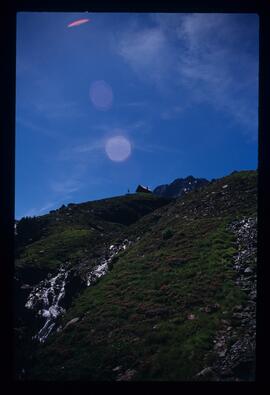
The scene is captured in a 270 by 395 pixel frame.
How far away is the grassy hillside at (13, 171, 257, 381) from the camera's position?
1089cm

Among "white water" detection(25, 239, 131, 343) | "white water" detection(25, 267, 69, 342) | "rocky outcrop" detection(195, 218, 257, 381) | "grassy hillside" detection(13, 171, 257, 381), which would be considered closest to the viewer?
"rocky outcrop" detection(195, 218, 257, 381)

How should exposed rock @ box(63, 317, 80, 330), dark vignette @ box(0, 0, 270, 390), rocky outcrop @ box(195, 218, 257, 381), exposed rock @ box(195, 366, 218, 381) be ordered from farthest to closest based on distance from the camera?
exposed rock @ box(63, 317, 80, 330)
exposed rock @ box(195, 366, 218, 381)
rocky outcrop @ box(195, 218, 257, 381)
dark vignette @ box(0, 0, 270, 390)

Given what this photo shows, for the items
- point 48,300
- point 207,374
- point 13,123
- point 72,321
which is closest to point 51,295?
point 48,300

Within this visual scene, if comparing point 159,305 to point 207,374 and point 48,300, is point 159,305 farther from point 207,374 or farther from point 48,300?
point 48,300

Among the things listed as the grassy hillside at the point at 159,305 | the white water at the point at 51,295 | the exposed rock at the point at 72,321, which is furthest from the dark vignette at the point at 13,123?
the white water at the point at 51,295

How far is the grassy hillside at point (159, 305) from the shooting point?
1089 centimetres

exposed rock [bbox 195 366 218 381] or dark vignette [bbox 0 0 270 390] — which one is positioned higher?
dark vignette [bbox 0 0 270 390]

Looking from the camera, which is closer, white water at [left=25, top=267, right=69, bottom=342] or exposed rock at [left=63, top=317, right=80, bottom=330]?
exposed rock at [left=63, top=317, right=80, bottom=330]

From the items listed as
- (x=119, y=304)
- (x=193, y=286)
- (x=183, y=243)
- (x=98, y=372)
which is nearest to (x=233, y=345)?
(x=98, y=372)

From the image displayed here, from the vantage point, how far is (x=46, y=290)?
22031 millimetres

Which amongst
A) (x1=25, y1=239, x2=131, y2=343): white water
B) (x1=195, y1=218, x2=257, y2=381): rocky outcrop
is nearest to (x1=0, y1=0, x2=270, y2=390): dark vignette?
(x1=195, y1=218, x2=257, y2=381): rocky outcrop

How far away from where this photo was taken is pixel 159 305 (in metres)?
15.0

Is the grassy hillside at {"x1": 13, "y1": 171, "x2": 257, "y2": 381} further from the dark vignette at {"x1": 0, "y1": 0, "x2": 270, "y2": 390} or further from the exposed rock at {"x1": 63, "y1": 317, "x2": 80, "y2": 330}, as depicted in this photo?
the dark vignette at {"x1": 0, "y1": 0, "x2": 270, "y2": 390}

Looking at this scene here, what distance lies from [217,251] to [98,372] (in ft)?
31.0
